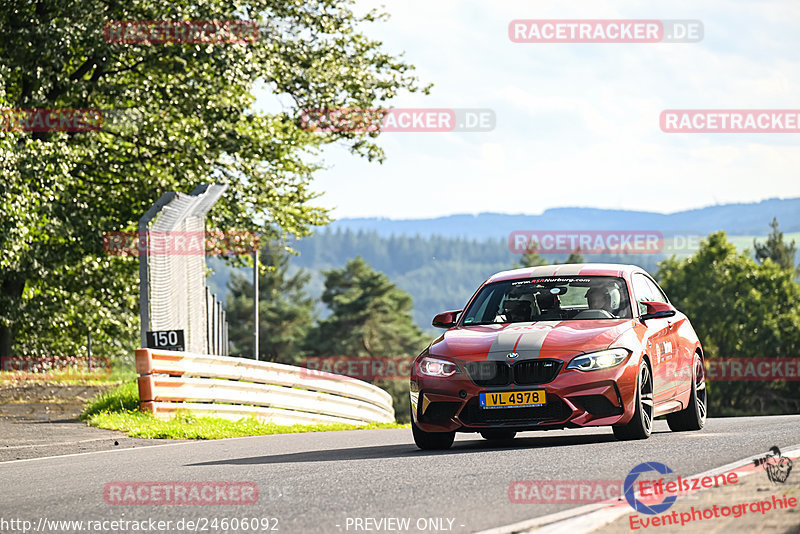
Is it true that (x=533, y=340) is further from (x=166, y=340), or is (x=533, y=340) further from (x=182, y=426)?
(x=166, y=340)

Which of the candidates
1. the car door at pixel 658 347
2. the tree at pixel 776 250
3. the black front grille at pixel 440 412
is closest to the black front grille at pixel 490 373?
the black front grille at pixel 440 412

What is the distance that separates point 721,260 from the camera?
75.3 m

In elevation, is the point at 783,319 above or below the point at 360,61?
below

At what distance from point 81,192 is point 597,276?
1777cm

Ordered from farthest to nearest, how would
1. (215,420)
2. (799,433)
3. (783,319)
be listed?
(783,319) → (215,420) → (799,433)

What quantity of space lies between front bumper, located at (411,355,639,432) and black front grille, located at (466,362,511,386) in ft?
0.13

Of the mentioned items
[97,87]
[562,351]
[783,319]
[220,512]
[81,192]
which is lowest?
[783,319]

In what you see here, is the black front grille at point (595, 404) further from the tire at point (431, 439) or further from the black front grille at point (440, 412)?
the tire at point (431, 439)

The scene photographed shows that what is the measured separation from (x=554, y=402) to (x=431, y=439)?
1351mm

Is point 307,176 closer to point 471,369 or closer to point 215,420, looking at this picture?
point 215,420

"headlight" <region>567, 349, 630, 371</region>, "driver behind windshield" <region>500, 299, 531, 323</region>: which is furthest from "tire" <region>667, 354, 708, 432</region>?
"headlight" <region>567, 349, 630, 371</region>

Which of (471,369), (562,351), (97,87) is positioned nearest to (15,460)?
(471,369)

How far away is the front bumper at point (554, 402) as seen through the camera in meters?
9.38

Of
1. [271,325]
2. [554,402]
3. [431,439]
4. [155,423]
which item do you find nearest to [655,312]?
[554,402]
